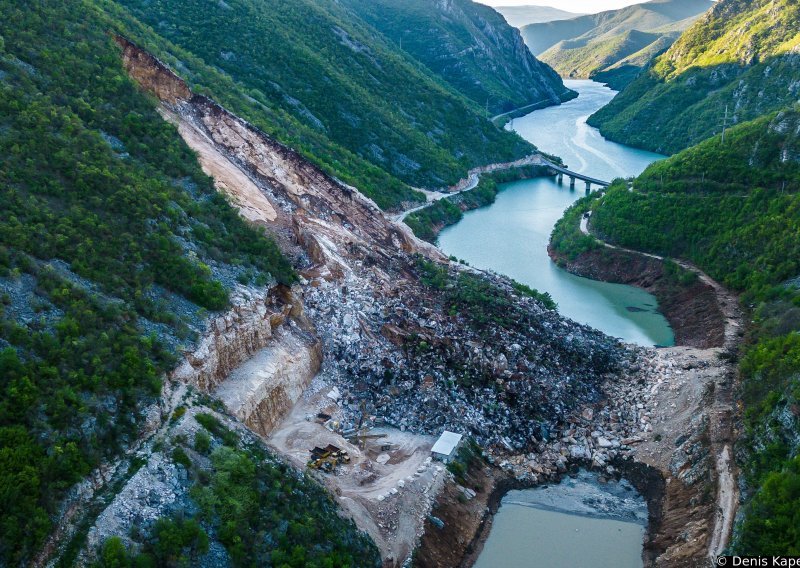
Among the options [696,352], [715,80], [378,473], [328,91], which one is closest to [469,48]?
[715,80]

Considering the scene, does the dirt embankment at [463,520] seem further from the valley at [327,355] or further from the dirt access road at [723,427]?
the dirt access road at [723,427]

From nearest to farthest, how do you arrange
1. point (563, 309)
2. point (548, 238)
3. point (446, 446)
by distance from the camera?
point (446, 446) < point (563, 309) < point (548, 238)

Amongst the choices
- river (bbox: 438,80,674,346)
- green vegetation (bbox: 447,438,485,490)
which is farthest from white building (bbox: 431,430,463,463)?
river (bbox: 438,80,674,346)

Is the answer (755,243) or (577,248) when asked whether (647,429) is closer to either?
(755,243)

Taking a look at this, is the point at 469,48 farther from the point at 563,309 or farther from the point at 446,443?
the point at 446,443

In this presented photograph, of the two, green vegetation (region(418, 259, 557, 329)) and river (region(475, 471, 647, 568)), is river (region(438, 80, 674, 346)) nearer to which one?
green vegetation (region(418, 259, 557, 329))

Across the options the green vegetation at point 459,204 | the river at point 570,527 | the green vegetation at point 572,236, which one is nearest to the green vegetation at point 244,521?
the river at point 570,527
